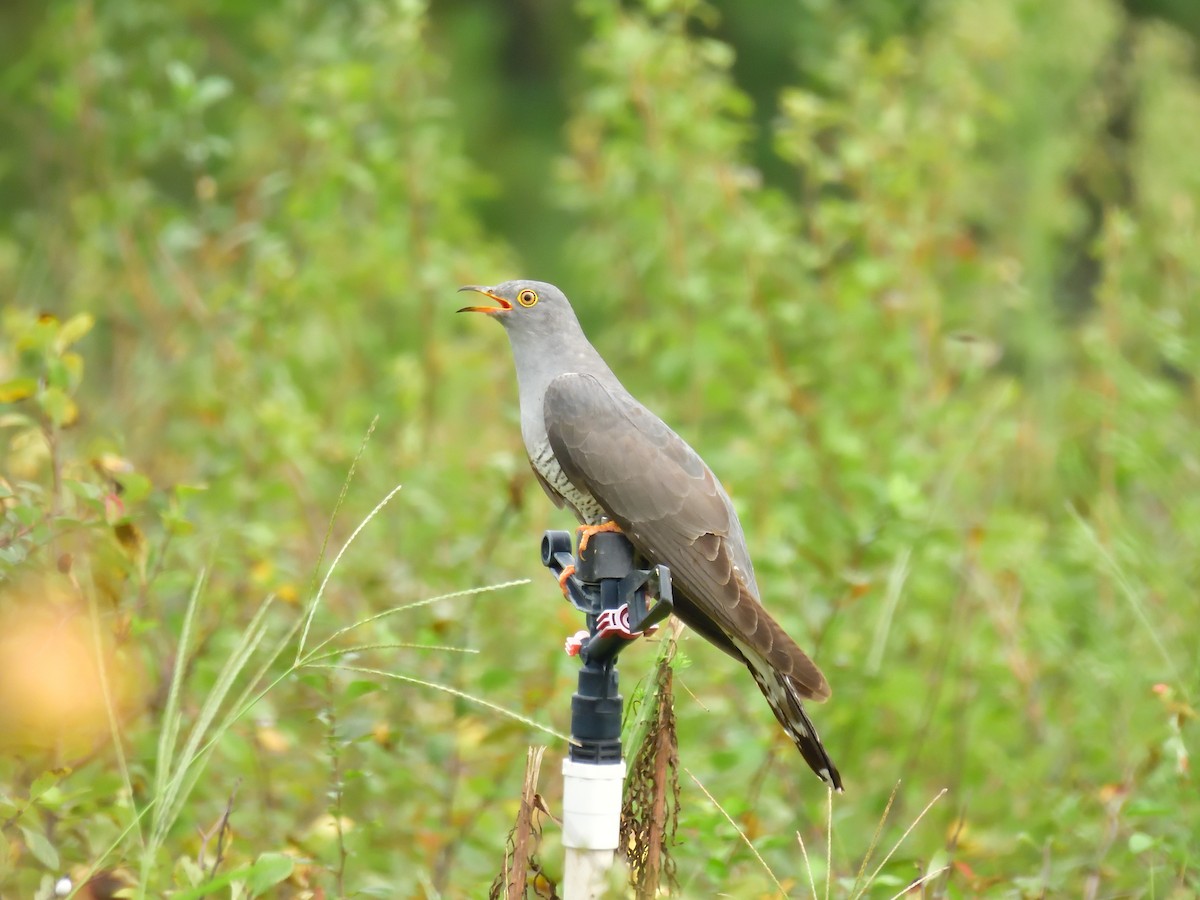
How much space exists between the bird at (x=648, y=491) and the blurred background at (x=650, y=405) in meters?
0.29

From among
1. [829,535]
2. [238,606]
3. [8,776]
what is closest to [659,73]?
[829,535]

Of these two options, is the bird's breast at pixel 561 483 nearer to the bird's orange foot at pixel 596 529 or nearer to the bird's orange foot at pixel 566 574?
the bird's orange foot at pixel 596 529

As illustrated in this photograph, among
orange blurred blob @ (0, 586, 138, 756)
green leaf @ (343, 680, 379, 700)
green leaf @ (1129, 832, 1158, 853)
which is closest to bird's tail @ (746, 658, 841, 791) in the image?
green leaf @ (1129, 832, 1158, 853)

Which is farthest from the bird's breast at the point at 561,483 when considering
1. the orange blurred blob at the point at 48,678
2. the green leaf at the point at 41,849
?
the green leaf at the point at 41,849

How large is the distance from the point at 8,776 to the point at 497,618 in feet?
5.24

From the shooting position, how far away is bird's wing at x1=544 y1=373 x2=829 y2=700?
2145mm

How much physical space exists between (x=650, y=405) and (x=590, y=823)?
11.0ft

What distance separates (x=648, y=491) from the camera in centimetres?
224

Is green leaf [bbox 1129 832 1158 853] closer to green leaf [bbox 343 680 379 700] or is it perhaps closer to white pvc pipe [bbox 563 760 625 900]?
white pvc pipe [bbox 563 760 625 900]

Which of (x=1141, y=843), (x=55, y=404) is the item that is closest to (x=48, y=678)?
(x=55, y=404)

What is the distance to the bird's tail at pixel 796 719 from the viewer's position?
2034mm

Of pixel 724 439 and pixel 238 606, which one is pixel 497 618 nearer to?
pixel 238 606

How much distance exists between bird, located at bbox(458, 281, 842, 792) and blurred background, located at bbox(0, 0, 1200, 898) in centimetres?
29

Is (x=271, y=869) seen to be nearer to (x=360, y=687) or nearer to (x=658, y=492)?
(x=360, y=687)
